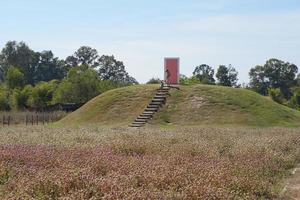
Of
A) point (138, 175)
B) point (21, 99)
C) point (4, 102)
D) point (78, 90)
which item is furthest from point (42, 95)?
point (138, 175)

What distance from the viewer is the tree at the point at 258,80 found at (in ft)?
349

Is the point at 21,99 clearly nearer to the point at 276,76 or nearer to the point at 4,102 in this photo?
the point at 4,102

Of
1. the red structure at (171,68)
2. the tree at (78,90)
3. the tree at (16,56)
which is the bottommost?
the tree at (78,90)

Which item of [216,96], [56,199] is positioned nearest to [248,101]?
[216,96]

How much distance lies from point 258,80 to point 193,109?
77.5 metres

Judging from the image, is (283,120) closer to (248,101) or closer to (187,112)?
(248,101)

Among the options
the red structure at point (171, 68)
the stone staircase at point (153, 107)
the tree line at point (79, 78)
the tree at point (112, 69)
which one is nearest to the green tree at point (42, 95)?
the tree line at point (79, 78)

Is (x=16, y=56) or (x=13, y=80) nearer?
(x=13, y=80)

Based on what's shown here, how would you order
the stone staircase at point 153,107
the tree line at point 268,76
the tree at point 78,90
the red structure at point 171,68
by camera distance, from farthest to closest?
the tree line at point 268,76 < the tree at point 78,90 < the red structure at point 171,68 < the stone staircase at point 153,107

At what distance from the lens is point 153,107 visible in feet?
114

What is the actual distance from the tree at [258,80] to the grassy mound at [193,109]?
67405mm

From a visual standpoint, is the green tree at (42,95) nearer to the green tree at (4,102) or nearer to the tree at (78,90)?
the tree at (78,90)

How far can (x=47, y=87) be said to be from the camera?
69.6m

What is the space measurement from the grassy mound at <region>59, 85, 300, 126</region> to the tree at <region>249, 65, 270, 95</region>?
67.4m
